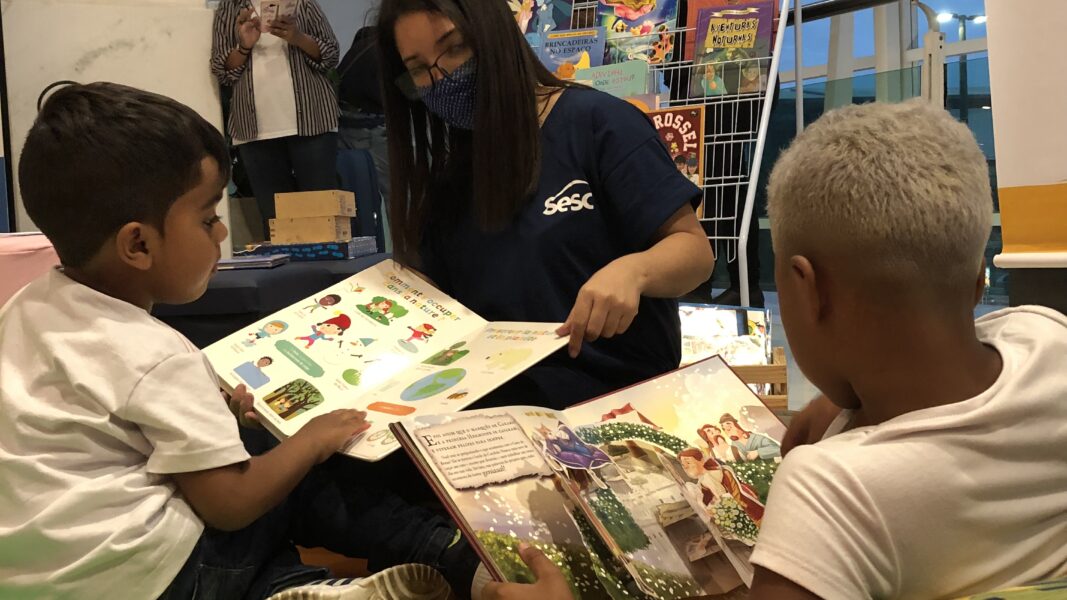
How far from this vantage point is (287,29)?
2.79m

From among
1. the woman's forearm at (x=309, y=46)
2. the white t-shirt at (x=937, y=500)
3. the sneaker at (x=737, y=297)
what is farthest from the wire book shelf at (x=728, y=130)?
the white t-shirt at (x=937, y=500)

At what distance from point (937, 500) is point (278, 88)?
272 cm

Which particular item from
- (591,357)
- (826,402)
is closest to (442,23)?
(591,357)

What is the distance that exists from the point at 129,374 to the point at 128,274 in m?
0.17

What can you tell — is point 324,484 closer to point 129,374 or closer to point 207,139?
point 129,374

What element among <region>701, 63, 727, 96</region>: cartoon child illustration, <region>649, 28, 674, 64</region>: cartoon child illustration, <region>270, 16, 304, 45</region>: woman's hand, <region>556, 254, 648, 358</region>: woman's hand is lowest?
<region>556, 254, 648, 358</region>: woman's hand

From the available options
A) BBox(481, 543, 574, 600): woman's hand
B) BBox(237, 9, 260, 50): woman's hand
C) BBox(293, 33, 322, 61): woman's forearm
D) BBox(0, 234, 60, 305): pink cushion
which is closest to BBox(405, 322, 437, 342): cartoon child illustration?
BBox(481, 543, 574, 600): woman's hand

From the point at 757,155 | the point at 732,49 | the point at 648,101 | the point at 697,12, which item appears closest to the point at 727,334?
the point at 757,155

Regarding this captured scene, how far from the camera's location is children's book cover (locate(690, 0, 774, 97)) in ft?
8.17

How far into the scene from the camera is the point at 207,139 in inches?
38.0

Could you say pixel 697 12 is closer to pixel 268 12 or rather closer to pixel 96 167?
pixel 268 12

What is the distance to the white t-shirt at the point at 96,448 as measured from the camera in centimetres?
78

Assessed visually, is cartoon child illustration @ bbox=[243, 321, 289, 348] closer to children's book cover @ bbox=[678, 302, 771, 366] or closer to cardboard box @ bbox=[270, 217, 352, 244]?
children's book cover @ bbox=[678, 302, 771, 366]

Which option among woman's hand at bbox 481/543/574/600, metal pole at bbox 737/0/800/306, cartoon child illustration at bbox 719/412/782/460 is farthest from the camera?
metal pole at bbox 737/0/800/306
